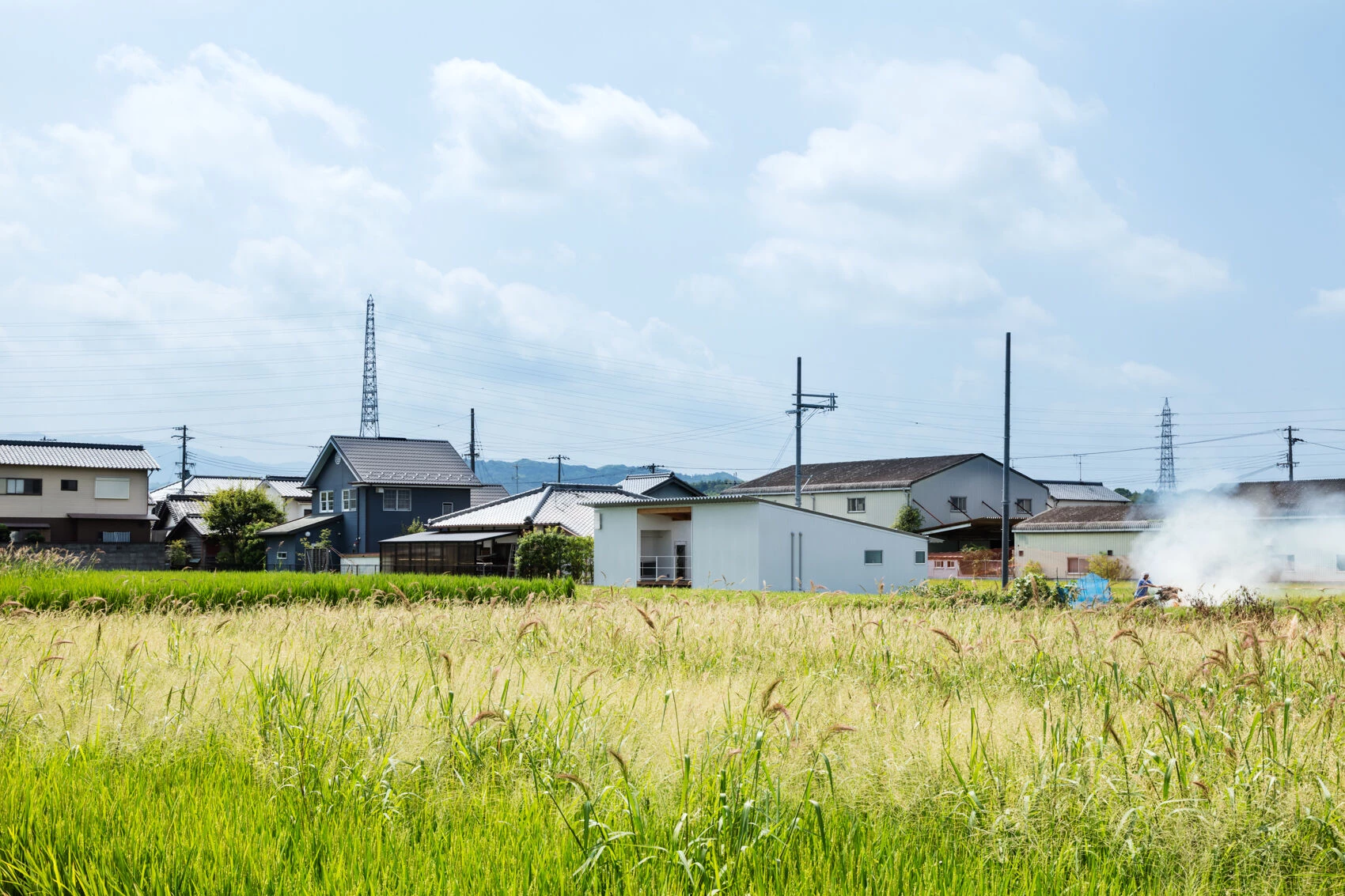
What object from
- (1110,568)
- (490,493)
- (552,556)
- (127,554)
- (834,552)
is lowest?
(1110,568)

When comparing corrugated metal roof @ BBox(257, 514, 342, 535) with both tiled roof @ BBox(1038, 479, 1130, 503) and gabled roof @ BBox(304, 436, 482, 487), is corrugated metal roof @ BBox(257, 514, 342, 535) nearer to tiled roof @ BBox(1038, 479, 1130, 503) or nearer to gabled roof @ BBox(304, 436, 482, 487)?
gabled roof @ BBox(304, 436, 482, 487)

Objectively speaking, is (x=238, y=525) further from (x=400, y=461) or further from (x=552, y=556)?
(x=552, y=556)

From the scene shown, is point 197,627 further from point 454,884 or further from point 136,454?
point 136,454

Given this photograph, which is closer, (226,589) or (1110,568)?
(226,589)

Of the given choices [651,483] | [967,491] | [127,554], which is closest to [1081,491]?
[967,491]

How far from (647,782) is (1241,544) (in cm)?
3887

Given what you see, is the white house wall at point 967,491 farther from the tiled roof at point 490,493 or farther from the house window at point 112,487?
the house window at point 112,487

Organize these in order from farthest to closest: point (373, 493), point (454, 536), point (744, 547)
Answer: point (373, 493) < point (454, 536) < point (744, 547)

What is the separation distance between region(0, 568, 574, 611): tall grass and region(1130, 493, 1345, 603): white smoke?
71.4 ft

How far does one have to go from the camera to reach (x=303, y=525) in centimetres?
5322

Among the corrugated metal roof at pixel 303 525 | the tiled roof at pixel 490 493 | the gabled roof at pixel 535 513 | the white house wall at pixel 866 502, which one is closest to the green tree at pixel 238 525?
the corrugated metal roof at pixel 303 525

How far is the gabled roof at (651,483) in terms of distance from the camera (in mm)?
56656

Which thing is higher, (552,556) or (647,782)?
(647,782)

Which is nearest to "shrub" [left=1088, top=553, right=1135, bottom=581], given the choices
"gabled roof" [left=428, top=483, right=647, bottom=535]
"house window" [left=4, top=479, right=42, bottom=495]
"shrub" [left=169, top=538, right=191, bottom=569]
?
"gabled roof" [left=428, top=483, right=647, bottom=535]
